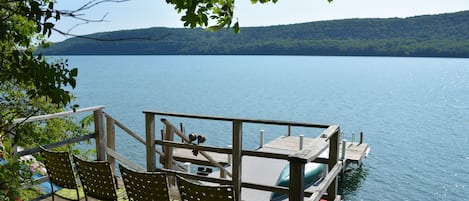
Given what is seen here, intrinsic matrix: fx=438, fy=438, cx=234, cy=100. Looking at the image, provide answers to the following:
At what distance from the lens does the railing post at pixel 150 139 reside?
4.66 meters

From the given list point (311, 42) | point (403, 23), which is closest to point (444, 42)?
point (403, 23)

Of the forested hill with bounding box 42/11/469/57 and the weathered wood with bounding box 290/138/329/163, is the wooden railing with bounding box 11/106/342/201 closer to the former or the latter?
the weathered wood with bounding box 290/138/329/163

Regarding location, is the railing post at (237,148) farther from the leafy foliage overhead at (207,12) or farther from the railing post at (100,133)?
the railing post at (100,133)

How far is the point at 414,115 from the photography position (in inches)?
1474

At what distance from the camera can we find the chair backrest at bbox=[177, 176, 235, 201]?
2941mm

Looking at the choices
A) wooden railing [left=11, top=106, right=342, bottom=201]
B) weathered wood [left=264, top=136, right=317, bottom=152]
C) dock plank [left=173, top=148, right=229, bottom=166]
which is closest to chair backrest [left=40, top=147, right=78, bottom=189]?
wooden railing [left=11, top=106, right=342, bottom=201]

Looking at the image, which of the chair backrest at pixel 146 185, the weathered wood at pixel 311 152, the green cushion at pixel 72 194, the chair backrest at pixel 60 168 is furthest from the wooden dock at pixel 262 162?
the weathered wood at pixel 311 152

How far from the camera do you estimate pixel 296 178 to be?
2789 millimetres

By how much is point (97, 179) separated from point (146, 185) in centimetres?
58

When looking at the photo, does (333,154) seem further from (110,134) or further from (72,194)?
(110,134)

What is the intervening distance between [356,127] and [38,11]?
30839 mm

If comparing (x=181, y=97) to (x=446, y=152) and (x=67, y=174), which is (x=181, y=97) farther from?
(x=67, y=174)

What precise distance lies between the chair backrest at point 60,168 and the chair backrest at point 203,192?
4.05ft

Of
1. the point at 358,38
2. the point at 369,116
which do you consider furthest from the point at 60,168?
the point at 358,38
